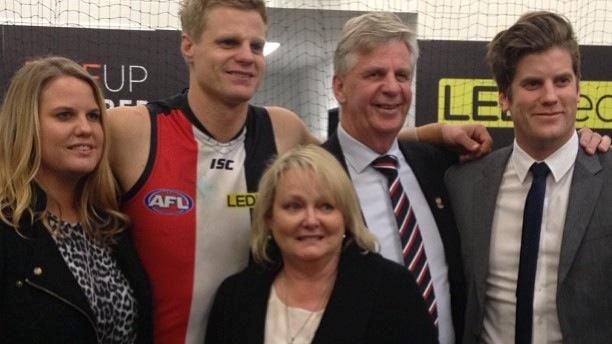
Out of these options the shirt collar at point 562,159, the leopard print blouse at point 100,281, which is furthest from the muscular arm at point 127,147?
the shirt collar at point 562,159

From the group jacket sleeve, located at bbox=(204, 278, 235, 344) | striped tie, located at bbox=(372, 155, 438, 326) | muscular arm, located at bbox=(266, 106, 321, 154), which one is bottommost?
jacket sleeve, located at bbox=(204, 278, 235, 344)

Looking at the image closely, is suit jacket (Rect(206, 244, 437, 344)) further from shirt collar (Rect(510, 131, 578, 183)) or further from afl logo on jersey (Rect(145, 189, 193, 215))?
shirt collar (Rect(510, 131, 578, 183))

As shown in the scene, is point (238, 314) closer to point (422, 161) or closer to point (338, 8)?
point (422, 161)

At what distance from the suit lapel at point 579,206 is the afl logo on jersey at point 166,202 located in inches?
37.4

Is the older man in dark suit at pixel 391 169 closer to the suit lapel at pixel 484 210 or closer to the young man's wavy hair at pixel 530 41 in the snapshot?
the suit lapel at pixel 484 210

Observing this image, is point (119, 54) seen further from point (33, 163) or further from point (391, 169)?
point (33, 163)

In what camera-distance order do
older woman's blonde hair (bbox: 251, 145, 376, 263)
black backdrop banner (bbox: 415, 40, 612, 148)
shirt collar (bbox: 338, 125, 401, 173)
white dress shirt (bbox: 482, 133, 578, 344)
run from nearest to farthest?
older woman's blonde hair (bbox: 251, 145, 376, 263) < white dress shirt (bbox: 482, 133, 578, 344) < shirt collar (bbox: 338, 125, 401, 173) < black backdrop banner (bbox: 415, 40, 612, 148)

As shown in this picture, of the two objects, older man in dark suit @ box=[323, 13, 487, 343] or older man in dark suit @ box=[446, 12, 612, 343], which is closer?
older man in dark suit @ box=[446, 12, 612, 343]

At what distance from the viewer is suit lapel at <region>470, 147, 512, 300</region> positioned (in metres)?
2.21

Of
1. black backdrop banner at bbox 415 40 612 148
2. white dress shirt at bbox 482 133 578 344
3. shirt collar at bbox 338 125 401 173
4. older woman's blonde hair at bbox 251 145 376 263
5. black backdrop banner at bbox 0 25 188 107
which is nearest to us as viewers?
older woman's blonde hair at bbox 251 145 376 263

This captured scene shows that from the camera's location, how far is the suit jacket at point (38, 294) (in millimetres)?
1834

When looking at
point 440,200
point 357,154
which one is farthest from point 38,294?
point 440,200

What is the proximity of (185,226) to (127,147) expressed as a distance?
26cm

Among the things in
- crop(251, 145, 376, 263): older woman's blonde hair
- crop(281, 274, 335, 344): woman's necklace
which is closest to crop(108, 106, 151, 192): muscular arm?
crop(251, 145, 376, 263): older woman's blonde hair
